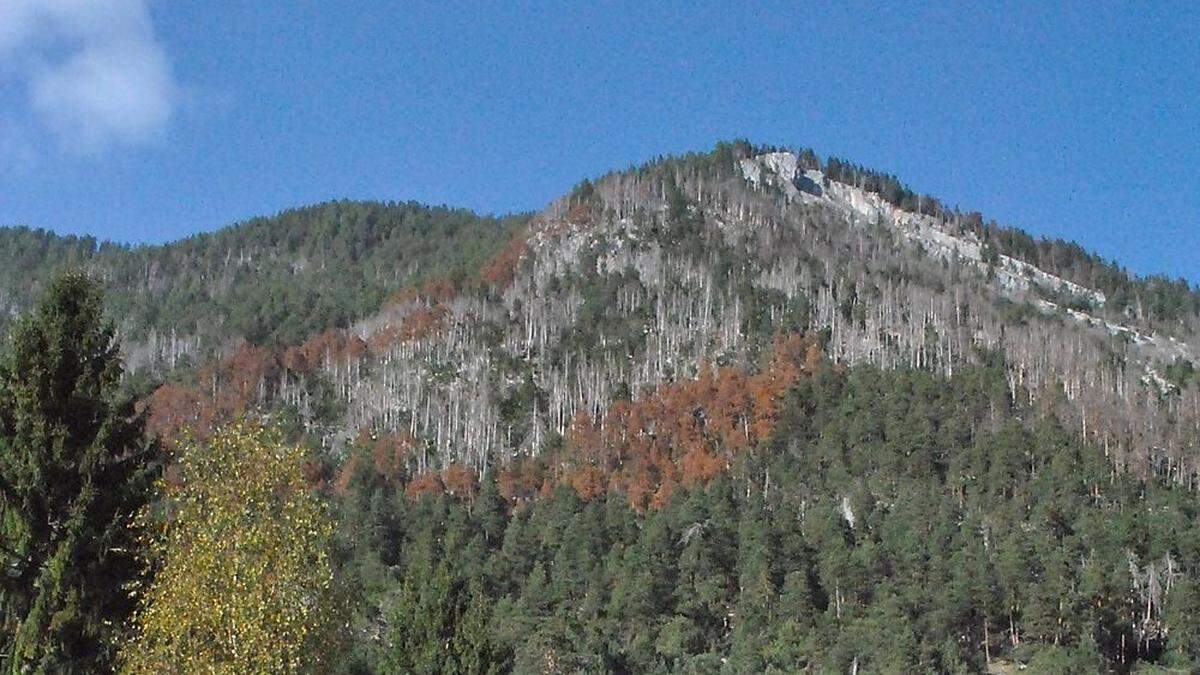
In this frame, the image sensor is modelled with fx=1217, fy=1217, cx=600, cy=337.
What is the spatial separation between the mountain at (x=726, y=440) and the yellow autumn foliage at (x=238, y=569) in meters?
9.08

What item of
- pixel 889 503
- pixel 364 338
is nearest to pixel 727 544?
pixel 889 503

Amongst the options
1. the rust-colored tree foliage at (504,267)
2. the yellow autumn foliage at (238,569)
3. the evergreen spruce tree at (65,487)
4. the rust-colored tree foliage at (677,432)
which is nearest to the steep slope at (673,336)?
the rust-colored tree foliage at (504,267)

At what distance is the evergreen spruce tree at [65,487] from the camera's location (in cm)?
2080

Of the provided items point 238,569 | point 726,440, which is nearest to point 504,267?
point 726,440

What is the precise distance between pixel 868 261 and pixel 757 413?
5750 cm

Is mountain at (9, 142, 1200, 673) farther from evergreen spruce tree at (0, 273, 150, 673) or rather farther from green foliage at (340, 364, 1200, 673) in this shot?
evergreen spruce tree at (0, 273, 150, 673)

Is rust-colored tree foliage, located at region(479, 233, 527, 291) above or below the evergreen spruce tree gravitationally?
above

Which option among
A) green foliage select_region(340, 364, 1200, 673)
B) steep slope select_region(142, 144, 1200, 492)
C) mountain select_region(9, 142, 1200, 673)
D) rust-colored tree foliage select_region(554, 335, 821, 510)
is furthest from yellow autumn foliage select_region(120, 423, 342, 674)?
steep slope select_region(142, 144, 1200, 492)

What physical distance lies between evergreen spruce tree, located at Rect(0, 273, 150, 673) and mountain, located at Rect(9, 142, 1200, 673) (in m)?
6.89

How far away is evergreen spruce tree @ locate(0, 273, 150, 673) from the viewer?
20797mm

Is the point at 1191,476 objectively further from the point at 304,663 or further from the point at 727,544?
the point at 304,663

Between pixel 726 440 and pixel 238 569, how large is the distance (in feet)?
342

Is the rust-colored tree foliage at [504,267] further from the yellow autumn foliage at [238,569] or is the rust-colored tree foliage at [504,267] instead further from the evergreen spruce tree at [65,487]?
the yellow autumn foliage at [238,569]

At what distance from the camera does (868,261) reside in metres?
173
